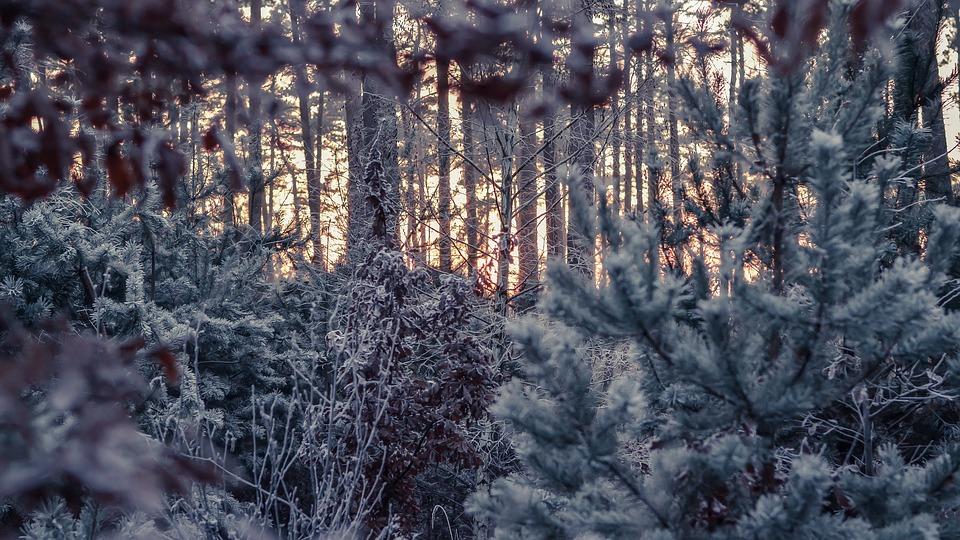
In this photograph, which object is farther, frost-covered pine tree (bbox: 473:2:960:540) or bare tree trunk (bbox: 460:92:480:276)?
bare tree trunk (bbox: 460:92:480:276)

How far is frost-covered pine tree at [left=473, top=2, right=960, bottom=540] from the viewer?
217 cm

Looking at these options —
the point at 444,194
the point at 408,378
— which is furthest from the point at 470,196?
the point at 408,378

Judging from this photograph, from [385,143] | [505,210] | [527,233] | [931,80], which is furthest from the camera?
[385,143]

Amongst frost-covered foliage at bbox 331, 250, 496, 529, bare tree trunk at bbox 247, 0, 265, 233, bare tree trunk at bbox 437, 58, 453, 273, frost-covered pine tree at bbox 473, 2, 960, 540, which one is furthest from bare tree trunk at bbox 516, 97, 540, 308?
frost-covered pine tree at bbox 473, 2, 960, 540

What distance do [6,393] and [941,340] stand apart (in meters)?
2.25

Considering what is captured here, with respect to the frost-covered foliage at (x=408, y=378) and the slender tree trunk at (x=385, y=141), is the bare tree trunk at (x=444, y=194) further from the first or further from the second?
the frost-covered foliage at (x=408, y=378)

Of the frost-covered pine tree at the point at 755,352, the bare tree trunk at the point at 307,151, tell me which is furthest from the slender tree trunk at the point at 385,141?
the frost-covered pine tree at the point at 755,352

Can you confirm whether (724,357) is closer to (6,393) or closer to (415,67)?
(415,67)

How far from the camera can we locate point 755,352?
92.1 inches

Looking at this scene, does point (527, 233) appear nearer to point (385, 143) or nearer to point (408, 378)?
point (385, 143)

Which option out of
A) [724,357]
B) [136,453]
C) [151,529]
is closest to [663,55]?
[724,357]

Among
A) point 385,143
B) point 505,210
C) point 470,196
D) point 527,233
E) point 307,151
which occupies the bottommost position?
point 527,233

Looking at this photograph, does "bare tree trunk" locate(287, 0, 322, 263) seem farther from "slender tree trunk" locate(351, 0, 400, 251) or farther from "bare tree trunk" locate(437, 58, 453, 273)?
"bare tree trunk" locate(437, 58, 453, 273)

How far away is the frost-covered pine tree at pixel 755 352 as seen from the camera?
7.13 feet
